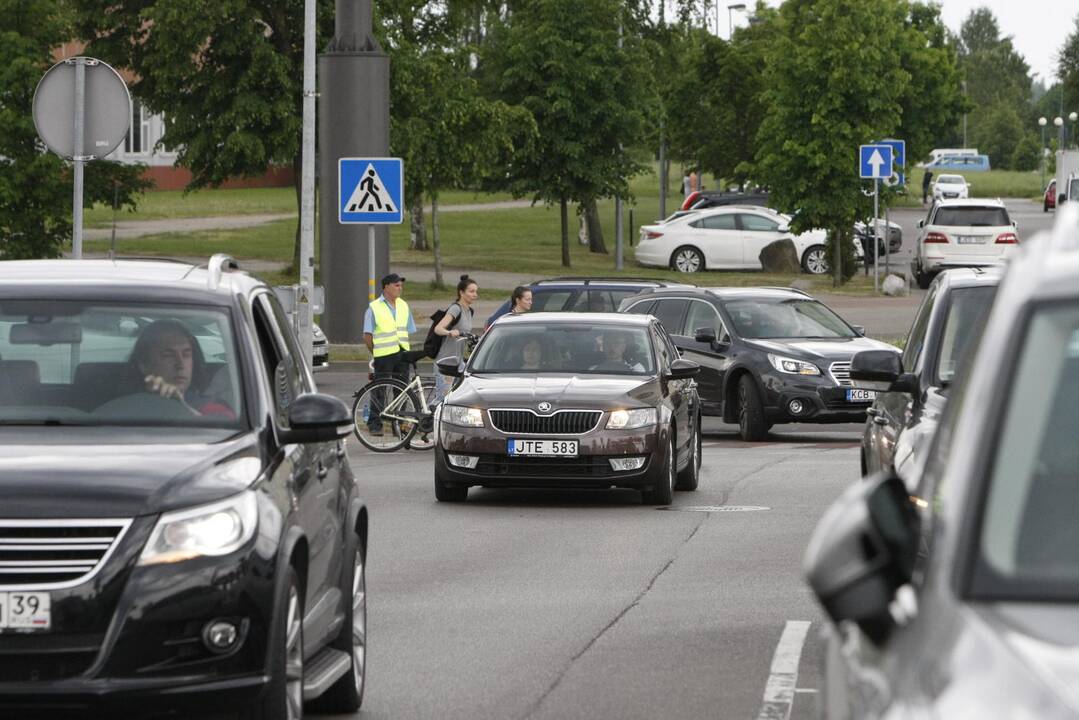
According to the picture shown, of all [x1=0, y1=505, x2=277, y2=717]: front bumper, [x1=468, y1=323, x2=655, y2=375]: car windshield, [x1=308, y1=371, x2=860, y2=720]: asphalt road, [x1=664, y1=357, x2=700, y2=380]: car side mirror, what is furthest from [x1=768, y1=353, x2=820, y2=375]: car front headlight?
[x1=0, y1=505, x2=277, y2=717]: front bumper

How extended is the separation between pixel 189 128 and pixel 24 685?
122 ft

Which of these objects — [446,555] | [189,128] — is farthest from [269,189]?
[446,555]

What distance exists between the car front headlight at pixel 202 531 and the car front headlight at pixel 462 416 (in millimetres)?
9178

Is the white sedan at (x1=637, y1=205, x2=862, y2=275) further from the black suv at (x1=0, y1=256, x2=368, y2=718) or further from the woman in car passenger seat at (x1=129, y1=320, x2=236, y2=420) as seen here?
the woman in car passenger seat at (x1=129, y1=320, x2=236, y2=420)

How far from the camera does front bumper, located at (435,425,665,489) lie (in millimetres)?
15312

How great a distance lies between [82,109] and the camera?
49.5ft

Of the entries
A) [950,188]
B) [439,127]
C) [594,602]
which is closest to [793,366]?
[594,602]

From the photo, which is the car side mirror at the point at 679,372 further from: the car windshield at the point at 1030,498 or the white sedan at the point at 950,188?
the white sedan at the point at 950,188

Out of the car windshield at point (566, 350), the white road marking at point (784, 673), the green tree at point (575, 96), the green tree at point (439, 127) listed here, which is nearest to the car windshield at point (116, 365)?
the white road marking at point (784, 673)

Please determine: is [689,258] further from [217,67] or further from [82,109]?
[82,109]

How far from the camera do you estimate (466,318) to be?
2258cm

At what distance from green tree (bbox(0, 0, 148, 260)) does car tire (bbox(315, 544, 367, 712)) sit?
29.3 metres

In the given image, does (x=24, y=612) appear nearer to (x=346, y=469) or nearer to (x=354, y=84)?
(x=346, y=469)

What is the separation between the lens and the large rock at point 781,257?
5209 cm
